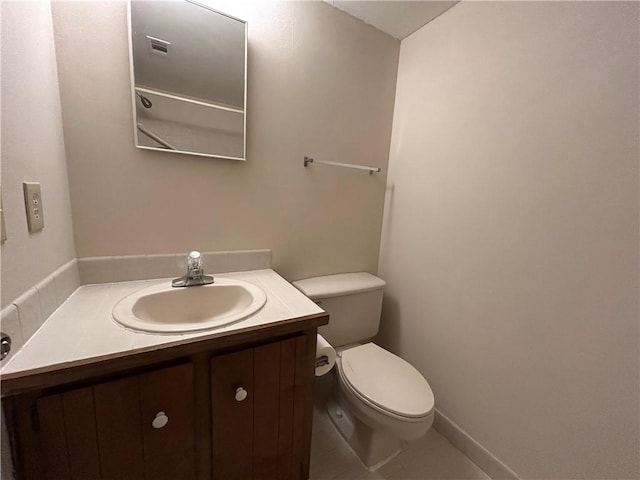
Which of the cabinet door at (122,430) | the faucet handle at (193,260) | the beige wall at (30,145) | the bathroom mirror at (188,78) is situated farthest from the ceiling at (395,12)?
the cabinet door at (122,430)

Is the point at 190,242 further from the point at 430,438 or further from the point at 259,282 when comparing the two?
the point at 430,438

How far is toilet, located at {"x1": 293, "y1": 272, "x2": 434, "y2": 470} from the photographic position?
3.26ft

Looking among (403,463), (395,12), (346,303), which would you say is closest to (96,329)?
(346,303)

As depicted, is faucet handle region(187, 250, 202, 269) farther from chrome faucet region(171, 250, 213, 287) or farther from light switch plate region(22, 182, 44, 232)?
light switch plate region(22, 182, 44, 232)

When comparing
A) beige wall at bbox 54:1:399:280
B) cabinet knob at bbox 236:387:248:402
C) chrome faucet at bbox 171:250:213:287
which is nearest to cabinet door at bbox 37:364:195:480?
cabinet knob at bbox 236:387:248:402

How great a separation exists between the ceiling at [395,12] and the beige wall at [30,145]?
1140 mm

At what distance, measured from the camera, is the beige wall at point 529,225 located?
80 cm

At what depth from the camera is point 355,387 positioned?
1.08 meters

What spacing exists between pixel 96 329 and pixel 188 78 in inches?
36.7

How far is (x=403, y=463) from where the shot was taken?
3.93 feet

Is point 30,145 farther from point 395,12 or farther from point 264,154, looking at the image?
point 395,12

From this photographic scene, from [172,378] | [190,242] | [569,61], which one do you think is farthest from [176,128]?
[569,61]

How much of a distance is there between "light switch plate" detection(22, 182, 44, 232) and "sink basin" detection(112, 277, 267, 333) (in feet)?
0.98

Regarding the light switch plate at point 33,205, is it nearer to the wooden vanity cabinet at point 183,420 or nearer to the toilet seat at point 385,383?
the wooden vanity cabinet at point 183,420
